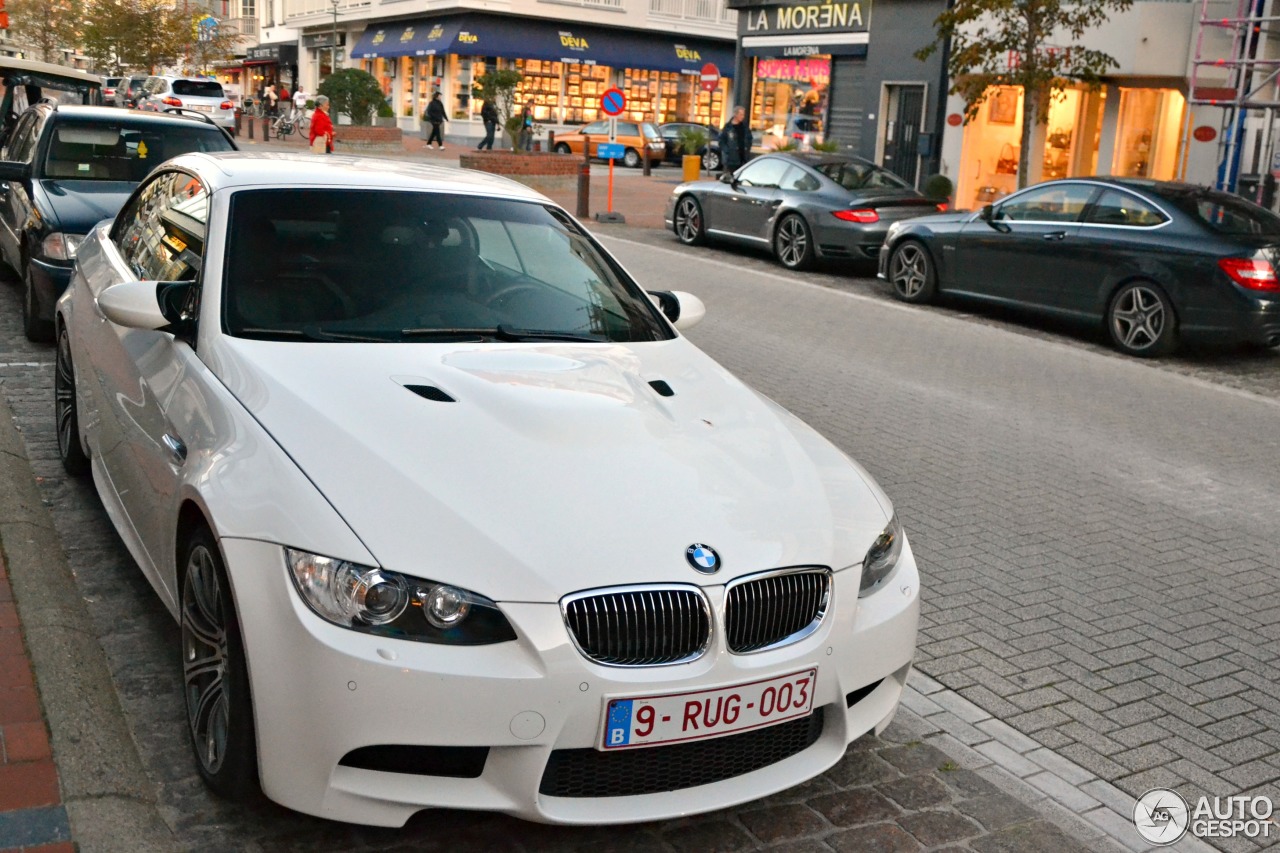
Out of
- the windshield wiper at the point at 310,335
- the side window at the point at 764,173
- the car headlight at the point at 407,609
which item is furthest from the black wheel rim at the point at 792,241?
the car headlight at the point at 407,609

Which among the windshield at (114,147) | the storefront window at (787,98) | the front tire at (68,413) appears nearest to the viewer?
the front tire at (68,413)

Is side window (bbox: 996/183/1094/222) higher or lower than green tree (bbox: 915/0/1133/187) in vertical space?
lower

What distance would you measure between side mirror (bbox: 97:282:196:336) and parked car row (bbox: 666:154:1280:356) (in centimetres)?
952

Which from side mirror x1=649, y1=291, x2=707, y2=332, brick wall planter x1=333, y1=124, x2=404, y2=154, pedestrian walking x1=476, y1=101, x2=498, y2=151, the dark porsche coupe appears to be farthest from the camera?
pedestrian walking x1=476, y1=101, x2=498, y2=151

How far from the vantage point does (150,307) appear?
4.11m

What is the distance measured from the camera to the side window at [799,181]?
55.5 ft

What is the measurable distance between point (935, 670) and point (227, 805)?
2.43 meters

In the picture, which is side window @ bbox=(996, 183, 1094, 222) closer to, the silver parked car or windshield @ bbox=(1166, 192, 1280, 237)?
windshield @ bbox=(1166, 192, 1280, 237)

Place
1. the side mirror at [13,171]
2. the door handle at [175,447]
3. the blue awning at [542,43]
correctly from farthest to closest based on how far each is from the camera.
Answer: the blue awning at [542,43], the side mirror at [13,171], the door handle at [175,447]

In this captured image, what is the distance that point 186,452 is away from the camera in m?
3.68

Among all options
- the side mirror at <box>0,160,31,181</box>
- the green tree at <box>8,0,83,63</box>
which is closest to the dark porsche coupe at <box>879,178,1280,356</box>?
the side mirror at <box>0,160,31,181</box>

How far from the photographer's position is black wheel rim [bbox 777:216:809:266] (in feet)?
54.9

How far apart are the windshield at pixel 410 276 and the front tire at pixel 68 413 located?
181 centimetres

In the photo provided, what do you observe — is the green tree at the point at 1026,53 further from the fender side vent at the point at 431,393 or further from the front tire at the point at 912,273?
the fender side vent at the point at 431,393
